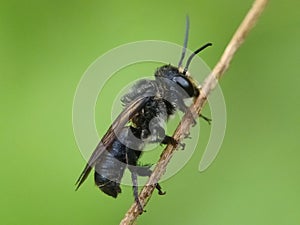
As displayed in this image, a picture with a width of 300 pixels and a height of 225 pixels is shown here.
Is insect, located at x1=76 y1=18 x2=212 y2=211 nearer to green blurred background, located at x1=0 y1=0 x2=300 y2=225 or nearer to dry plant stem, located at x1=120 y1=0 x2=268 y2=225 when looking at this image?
dry plant stem, located at x1=120 y1=0 x2=268 y2=225

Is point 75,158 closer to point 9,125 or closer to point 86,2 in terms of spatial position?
point 9,125

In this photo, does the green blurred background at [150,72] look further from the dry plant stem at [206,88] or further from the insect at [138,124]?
the dry plant stem at [206,88]

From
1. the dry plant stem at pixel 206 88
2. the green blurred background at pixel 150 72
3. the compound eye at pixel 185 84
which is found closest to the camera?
the dry plant stem at pixel 206 88

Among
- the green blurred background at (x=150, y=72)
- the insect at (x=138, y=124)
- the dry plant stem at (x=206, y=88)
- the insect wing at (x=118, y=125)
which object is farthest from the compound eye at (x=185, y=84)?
the green blurred background at (x=150, y=72)

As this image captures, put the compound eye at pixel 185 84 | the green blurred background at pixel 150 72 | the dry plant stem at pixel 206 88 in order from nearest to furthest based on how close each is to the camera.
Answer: the dry plant stem at pixel 206 88
the compound eye at pixel 185 84
the green blurred background at pixel 150 72

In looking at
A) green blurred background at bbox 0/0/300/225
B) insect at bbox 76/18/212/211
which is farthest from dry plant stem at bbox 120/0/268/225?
green blurred background at bbox 0/0/300/225

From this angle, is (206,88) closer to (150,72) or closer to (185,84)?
(185,84)

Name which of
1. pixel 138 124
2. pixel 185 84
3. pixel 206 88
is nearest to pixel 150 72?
pixel 138 124
